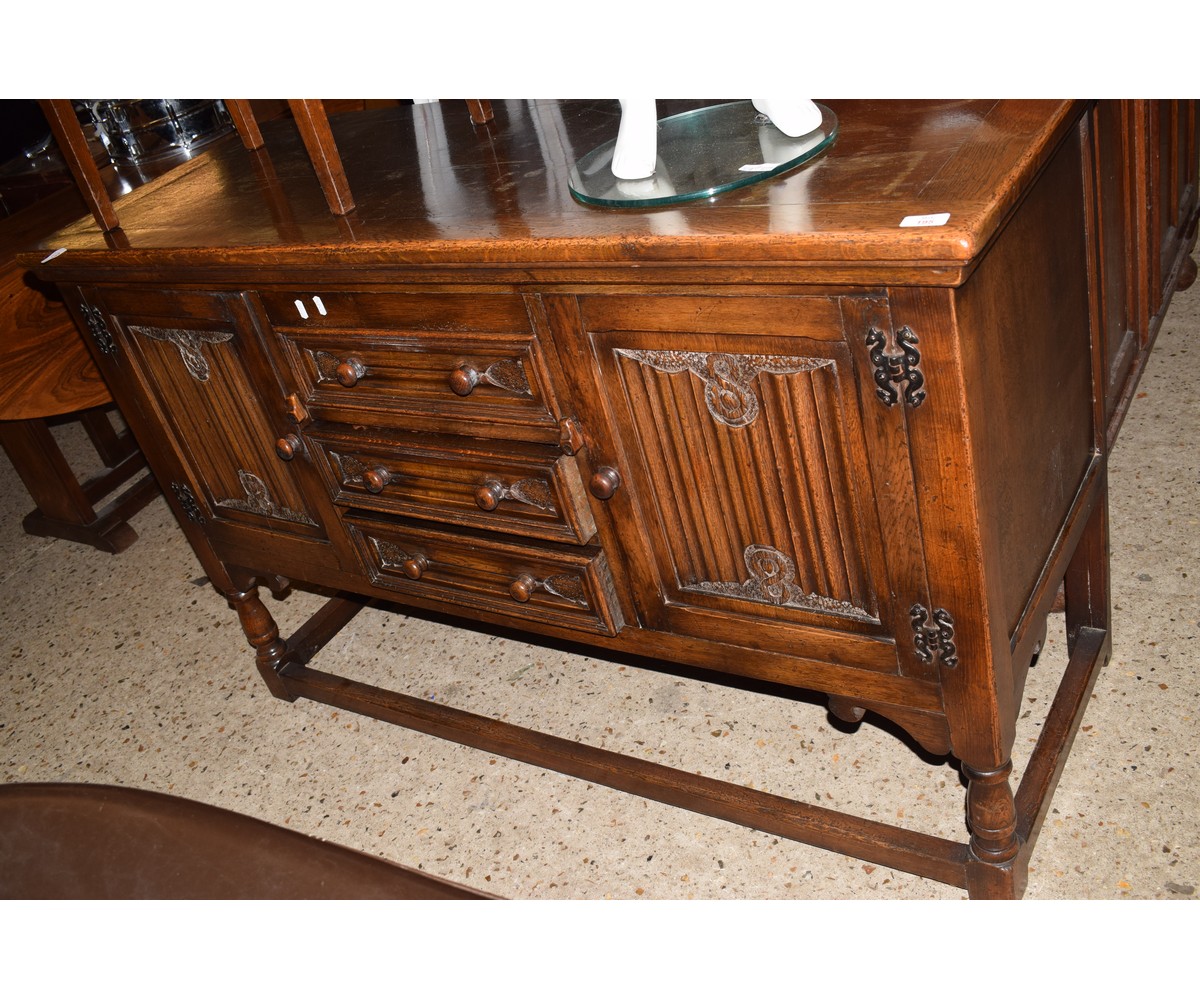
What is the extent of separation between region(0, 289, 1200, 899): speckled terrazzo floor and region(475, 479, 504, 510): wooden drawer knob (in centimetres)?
70

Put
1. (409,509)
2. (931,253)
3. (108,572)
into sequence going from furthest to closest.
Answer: (108,572) < (409,509) < (931,253)

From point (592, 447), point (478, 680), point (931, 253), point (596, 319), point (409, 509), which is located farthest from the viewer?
point (478, 680)

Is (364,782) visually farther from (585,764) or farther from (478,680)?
(585,764)

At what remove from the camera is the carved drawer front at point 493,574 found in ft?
5.69

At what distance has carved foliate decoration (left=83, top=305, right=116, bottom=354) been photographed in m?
2.02

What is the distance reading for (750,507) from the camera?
1.50m

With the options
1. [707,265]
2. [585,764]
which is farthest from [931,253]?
[585,764]

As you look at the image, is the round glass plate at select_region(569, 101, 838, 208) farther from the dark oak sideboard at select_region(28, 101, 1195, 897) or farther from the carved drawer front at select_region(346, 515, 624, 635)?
the carved drawer front at select_region(346, 515, 624, 635)

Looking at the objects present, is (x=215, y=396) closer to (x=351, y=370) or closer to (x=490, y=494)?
(x=351, y=370)

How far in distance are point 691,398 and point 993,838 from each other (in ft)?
2.56

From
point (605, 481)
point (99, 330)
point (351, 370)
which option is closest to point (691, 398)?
point (605, 481)

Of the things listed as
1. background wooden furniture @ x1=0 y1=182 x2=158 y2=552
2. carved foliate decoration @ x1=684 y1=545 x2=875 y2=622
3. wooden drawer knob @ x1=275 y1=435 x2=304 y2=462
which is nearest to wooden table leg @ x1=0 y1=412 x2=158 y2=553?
background wooden furniture @ x1=0 y1=182 x2=158 y2=552

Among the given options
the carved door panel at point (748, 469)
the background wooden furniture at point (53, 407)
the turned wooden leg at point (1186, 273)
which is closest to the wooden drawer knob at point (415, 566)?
the carved door panel at point (748, 469)

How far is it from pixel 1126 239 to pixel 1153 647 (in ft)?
2.89
